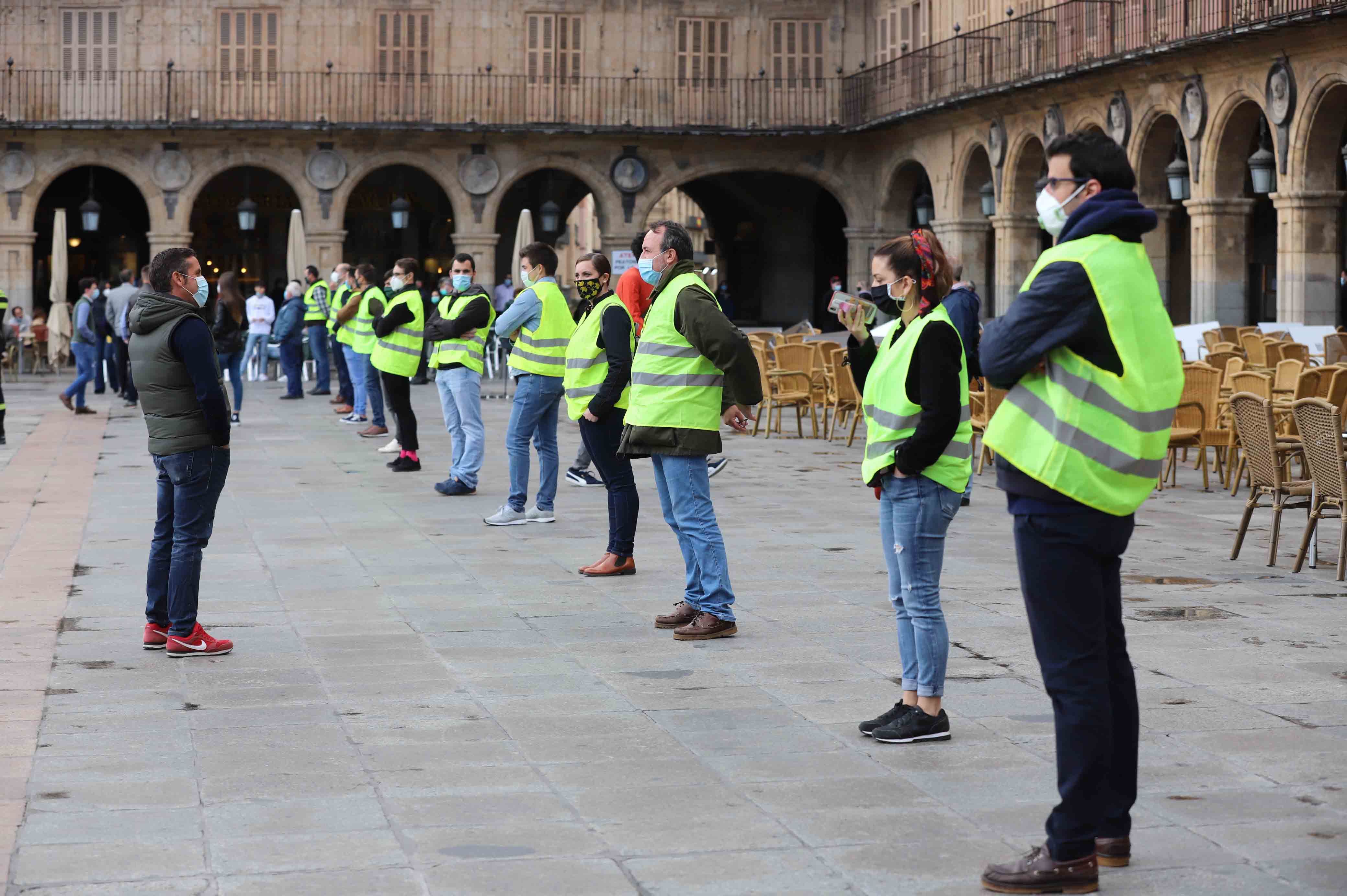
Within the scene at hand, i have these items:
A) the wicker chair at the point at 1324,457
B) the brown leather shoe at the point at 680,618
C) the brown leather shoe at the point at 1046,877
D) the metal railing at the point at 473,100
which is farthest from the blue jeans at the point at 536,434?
the metal railing at the point at 473,100

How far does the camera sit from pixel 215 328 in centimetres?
1692

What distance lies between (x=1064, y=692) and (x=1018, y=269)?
24.7 metres

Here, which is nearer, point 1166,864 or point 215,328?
point 1166,864

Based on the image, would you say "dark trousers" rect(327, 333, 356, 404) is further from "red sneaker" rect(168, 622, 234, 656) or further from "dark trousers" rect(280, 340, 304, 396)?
"red sneaker" rect(168, 622, 234, 656)

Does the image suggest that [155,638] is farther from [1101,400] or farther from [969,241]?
[969,241]

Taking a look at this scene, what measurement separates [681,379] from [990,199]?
22.0m

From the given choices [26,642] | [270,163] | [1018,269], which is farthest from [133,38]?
[26,642]

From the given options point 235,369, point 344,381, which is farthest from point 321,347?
point 235,369

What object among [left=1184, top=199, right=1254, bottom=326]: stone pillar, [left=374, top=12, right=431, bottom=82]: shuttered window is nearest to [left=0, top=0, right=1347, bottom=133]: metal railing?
[left=374, top=12, right=431, bottom=82]: shuttered window

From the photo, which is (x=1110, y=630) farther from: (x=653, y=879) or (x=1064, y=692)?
(x=653, y=879)

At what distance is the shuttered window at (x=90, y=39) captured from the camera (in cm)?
3200

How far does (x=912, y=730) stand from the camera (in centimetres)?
536

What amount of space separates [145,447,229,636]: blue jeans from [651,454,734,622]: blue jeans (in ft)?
5.51

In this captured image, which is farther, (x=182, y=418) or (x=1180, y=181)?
(x=1180, y=181)
